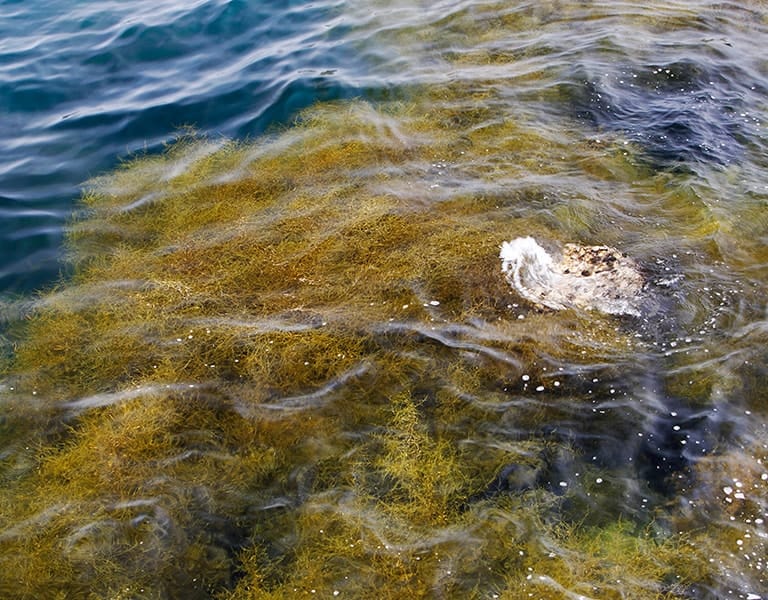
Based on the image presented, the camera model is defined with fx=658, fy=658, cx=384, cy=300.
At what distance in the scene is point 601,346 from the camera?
4539 millimetres

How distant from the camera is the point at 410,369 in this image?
4.53 metres

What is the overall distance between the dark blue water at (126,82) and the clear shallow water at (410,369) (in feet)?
1.82

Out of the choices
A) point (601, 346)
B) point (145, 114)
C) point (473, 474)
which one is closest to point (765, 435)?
point (601, 346)

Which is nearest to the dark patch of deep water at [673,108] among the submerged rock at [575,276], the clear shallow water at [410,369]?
the clear shallow water at [410,369]

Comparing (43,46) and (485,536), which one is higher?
(43,46)

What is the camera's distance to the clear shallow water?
3635 mm

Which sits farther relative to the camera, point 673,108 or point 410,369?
point 673,108

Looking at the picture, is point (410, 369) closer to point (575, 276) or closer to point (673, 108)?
point (575, 276)

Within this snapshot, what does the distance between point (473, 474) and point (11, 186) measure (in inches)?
220

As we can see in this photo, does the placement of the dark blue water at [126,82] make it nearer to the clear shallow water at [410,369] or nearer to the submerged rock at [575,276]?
the clear shallow water at [410,369]

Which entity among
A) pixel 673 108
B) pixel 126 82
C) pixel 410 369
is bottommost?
pixel 410 369

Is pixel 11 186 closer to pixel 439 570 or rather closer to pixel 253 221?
pixel 253 221

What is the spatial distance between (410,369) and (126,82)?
591 centimetres

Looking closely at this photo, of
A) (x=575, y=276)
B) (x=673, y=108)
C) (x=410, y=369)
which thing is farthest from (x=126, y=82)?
(x=673, y=108)
